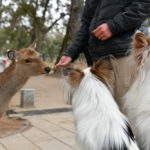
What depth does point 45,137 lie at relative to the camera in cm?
402

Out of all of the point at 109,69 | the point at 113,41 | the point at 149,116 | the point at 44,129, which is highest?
the point at 113,41

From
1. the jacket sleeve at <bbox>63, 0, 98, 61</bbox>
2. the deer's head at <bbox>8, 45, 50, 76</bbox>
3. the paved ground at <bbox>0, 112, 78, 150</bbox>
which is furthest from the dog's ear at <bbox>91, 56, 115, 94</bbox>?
the deer's head at <bbox>8, 45, 50, 76</bbox>

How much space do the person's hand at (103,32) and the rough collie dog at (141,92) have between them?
43cm

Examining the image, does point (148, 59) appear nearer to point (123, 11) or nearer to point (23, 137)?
point (123, 11)

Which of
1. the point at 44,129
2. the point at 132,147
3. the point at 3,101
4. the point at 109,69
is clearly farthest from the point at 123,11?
the point at 44,129

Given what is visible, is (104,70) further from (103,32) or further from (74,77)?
(103,32)

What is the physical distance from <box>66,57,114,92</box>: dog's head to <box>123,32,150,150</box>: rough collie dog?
20cm

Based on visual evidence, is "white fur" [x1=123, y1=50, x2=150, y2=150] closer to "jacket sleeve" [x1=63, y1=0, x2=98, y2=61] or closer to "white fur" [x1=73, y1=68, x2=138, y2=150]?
"white fur" [x1=73, y1=68, x2=138, y2=150]

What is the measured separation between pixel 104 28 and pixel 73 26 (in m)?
10.0

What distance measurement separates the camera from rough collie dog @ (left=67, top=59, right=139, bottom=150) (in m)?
1.44

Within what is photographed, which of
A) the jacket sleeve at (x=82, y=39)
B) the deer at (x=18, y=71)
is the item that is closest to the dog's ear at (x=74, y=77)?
the jacket sleeve at (x=82, y=39)

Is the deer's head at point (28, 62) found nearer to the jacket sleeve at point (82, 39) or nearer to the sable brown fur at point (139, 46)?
the jacket sleeve at point (82, 39)

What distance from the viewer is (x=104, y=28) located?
1920 millimetres

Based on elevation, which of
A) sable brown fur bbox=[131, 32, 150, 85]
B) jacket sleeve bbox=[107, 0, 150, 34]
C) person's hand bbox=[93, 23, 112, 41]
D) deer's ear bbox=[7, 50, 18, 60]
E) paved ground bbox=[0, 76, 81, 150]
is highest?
jacket sleeve bbox=[107, 0, 150, 34]
